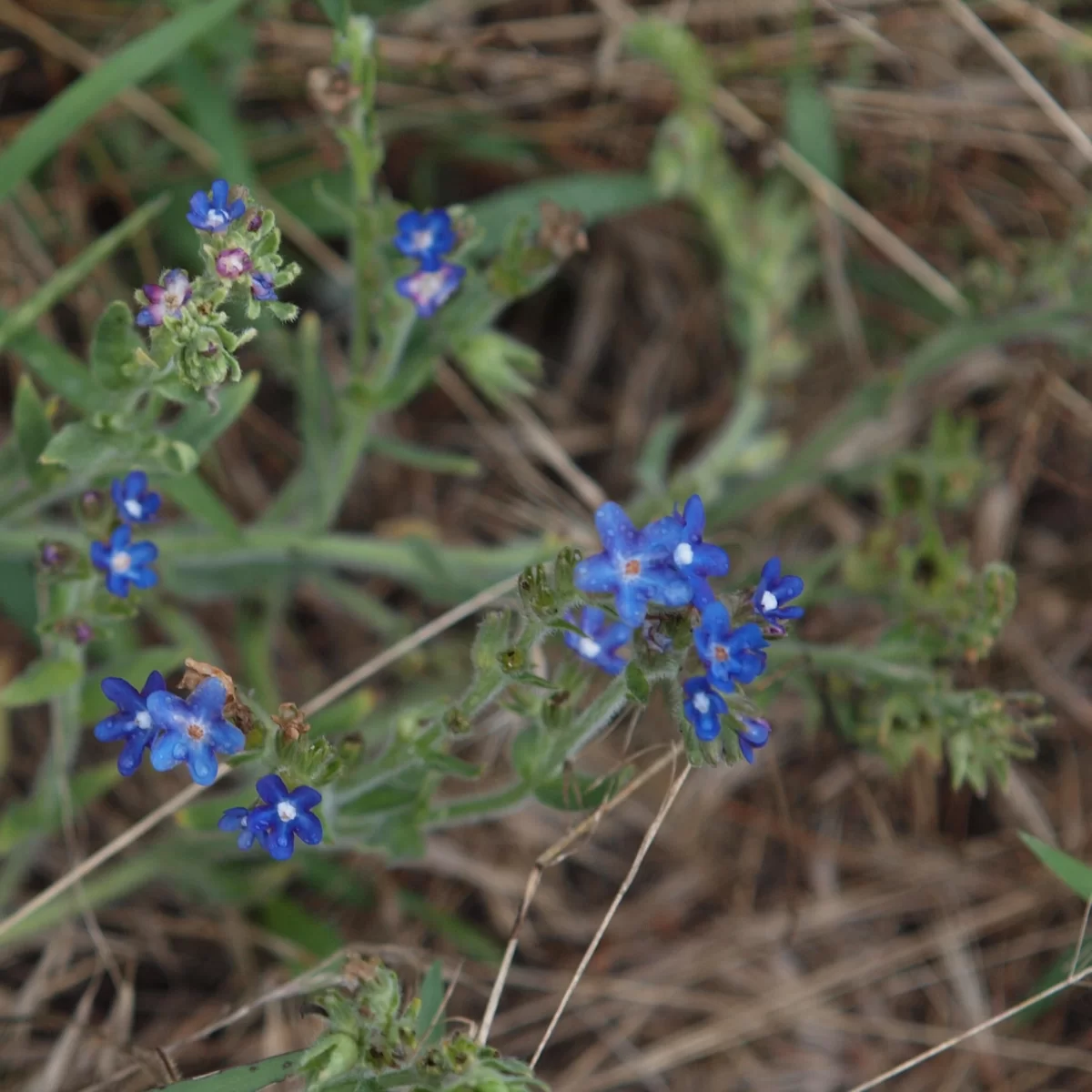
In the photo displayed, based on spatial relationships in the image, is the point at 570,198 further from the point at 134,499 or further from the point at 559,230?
the point at 134,499

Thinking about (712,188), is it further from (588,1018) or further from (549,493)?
(588,1018)

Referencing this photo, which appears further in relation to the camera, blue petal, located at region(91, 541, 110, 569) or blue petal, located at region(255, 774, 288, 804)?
blue petal, located at region(91, 541, 110, 569)

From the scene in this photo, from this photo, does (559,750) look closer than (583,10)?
Yes

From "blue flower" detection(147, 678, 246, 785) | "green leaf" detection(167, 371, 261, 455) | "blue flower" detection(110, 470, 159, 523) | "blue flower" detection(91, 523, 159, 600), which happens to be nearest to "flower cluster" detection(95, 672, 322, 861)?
"blue flower" detection(147, 678, 246, 785)

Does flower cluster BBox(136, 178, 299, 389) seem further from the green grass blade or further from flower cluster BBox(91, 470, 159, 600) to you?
the green grass blade

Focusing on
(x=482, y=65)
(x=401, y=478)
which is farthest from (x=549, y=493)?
(x=482, y=65)
